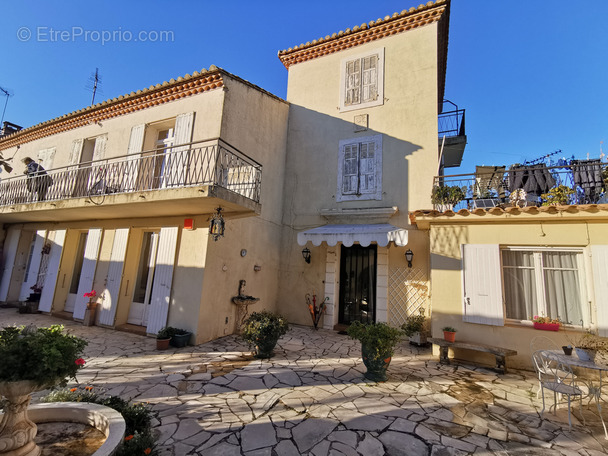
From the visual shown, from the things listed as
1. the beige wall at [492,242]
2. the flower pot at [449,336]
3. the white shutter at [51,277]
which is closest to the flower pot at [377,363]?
the flower pot at [449,336]

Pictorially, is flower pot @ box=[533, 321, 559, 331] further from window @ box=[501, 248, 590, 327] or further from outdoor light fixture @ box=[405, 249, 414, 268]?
outdoor light fixture @ box=[405, 249, 414, 268]

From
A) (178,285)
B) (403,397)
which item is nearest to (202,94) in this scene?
(178,285)

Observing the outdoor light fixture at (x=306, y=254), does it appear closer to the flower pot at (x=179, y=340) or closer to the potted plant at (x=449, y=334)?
the flower pot at (x=179, y=340)

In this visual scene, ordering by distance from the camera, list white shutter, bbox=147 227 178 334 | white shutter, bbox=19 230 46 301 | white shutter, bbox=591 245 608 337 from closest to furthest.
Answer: white shutter, bbox=591 245 608 337
white shutter, bbox=147 227 178 334
white shutter, bbox=19 230 46 301

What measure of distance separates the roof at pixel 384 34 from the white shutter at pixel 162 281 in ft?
36.6

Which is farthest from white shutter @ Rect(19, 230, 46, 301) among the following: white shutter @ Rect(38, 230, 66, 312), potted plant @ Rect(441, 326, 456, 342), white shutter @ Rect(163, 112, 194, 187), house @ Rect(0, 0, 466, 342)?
potted plant @ Rect(441, 326, 456, 342)

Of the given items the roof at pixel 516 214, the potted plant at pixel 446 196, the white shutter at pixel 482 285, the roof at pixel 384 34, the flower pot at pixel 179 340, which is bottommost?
the flower pot at pixel 179 340

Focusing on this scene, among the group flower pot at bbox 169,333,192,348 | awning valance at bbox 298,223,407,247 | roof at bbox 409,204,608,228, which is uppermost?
roof at bbox 409,204,608,228

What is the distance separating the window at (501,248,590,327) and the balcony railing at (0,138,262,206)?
858cm

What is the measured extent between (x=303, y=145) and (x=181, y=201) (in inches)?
289

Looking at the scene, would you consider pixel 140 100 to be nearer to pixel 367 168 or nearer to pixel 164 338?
pixel 164 338

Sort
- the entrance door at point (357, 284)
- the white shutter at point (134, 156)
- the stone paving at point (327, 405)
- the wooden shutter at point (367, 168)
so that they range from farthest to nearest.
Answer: the wooden shutter at point (367, 168) < the entrance door at point (357, 284) < the white shutter at point (134, 156) < the stone paving at point (327, 405)

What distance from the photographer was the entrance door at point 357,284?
1209 cm

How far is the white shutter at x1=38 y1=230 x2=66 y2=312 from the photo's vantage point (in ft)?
40.0
